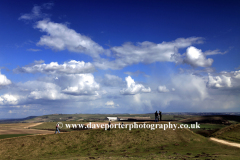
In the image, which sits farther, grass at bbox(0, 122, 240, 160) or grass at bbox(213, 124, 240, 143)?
grass at bbox(213, 124, 240, 143)

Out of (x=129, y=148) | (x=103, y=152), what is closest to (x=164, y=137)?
(x=129, y=148)

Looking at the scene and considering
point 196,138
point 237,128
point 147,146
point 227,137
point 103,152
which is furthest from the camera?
point 237,128

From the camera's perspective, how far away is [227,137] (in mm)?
48219

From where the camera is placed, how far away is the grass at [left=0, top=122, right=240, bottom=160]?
126 feet

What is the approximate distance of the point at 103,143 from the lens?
1734 inches

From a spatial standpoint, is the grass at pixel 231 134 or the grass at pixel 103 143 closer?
the grass at pixel 103 143

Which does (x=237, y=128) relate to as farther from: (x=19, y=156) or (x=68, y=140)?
(x=19, y=156)

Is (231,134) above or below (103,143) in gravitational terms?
above

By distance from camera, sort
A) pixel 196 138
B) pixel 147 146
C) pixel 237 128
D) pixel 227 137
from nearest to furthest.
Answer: pixel 147 146 → pixel 196 138 → pixel 227 137 → pixel 237 128

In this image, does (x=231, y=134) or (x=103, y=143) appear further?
(x=231, y=134)

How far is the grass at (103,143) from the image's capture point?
3847 centimetres

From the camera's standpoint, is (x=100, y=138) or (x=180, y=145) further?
(x=100, y=138)

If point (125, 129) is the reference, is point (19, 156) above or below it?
below

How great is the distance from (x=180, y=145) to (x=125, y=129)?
16222mm
